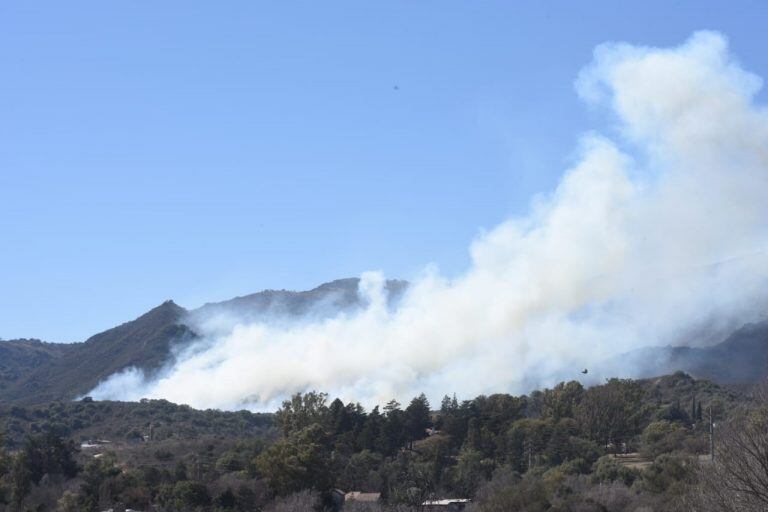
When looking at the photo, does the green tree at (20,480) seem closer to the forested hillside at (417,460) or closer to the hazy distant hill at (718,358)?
the forested hillside at (417,460)

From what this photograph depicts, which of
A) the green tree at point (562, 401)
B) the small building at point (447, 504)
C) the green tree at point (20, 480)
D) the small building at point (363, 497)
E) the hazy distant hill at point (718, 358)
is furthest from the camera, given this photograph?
the hazy distant hill at point (718, 358)

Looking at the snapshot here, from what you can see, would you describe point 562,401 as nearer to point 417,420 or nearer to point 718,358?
point 417,420

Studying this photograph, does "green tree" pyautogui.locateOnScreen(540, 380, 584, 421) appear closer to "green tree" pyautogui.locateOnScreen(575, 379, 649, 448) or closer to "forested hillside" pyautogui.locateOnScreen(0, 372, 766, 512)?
"forested hillside" pyautogui.locateOnScreen(0, 372, 766, 512)

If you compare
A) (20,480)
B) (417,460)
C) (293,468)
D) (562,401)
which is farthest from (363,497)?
(562,401)

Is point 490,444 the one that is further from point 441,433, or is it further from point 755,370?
point 755,370

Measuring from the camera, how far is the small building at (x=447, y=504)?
8438 cm

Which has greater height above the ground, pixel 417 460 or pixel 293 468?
pixel 293 468

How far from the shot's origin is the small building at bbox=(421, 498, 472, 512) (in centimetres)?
8438

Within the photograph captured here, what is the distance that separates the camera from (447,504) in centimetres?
8638

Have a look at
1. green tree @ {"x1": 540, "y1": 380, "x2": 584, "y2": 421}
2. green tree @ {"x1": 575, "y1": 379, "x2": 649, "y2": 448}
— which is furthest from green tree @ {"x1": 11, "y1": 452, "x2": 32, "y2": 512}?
green tree @ {"x1": 540, "y1": 380, "x2": 584, "y2": 421}

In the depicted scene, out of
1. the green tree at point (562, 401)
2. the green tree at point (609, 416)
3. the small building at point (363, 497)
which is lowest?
the small building at point (363, 497)

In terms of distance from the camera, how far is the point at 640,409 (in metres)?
117

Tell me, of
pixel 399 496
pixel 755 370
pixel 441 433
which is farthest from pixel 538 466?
pixel 755 370

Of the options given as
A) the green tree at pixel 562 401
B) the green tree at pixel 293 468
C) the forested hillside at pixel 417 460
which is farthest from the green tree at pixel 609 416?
the green tree at pixel 293 468
